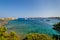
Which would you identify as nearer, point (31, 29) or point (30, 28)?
point (31, 29)

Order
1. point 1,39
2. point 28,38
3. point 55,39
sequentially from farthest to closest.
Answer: point 55,39
point 28,38
point 1,39

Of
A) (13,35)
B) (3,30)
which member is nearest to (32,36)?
(13,35)

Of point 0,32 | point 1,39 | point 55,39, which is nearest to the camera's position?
point 1,39

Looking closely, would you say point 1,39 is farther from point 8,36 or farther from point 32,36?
point 32,36

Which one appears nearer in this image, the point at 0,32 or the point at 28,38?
the point at 0,32

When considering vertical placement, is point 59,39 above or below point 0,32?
below

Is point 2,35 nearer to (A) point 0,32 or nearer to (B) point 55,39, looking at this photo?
(A) point 0,32

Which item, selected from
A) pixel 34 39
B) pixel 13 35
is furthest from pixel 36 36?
pixel 13 35

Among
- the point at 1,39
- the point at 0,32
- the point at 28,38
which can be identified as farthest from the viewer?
the point at 28,38

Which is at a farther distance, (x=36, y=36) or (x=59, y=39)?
(x=59, y=39)
